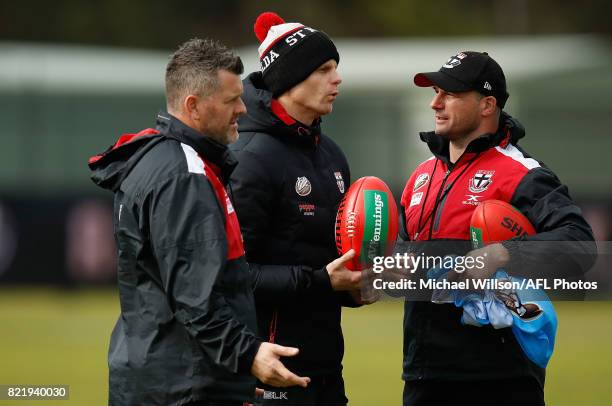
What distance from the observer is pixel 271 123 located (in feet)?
19.9

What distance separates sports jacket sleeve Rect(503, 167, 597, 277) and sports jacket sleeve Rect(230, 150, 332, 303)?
951 millimetres

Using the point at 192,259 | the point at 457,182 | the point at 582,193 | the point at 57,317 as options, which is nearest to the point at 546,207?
the point at 457,182

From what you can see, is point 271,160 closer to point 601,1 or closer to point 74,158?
point 74,158

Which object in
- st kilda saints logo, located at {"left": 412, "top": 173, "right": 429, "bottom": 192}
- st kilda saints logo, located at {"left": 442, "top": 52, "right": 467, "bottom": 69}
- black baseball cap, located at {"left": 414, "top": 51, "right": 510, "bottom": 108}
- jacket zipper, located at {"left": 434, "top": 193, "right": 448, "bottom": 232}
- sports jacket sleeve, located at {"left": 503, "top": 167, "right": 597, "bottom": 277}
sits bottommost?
sports jacket sleeve, located at {"left": 503, "top": 167, "right": 597, "bottom": 277}

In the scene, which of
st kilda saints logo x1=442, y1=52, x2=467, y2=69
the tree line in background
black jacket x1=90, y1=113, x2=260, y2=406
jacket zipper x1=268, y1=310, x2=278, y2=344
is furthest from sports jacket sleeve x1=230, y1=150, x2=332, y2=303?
the tree line in background

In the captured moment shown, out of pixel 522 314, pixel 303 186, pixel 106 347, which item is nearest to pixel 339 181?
pixel 303 186

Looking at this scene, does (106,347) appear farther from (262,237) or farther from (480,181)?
(480,181)

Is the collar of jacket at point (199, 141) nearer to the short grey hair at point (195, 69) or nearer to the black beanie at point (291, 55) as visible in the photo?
the short grey hair at point (195, 69)

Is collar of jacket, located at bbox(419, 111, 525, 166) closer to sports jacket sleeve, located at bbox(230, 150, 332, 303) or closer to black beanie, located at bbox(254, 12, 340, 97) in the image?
black beanie, located at bbox(254, 12, 340, 97)

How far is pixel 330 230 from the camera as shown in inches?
239

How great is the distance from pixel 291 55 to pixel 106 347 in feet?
30.0

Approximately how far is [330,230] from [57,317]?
1189 cm

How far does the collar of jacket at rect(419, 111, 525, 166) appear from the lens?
5945 millimetres

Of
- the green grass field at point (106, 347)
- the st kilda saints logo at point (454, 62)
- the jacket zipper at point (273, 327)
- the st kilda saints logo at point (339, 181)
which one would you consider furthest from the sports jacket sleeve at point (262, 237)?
the green grass field at point (106, 347)
